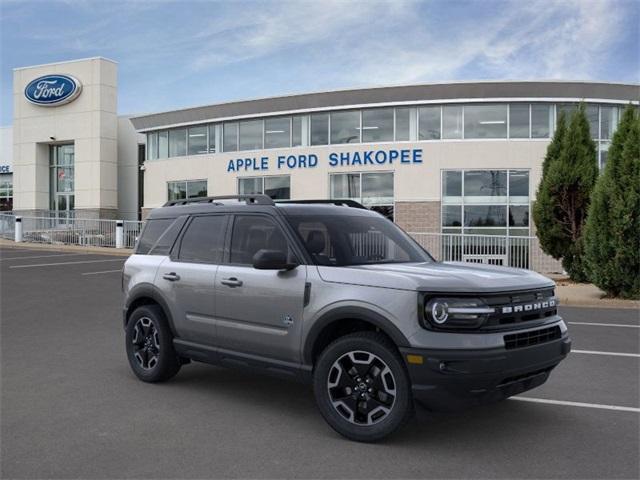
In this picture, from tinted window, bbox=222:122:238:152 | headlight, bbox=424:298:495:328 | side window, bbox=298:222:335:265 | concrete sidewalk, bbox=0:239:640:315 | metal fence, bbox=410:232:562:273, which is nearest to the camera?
headlight, bbox=424:298:495:328

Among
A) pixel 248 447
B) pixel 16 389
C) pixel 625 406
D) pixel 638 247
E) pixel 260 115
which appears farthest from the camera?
pixel 260 115

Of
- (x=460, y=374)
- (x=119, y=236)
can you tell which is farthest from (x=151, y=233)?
(x=119, y=236)

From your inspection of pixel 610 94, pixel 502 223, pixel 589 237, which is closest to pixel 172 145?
pixel 502 223

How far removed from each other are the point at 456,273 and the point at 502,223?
2073 centimetres

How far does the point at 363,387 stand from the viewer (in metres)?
4.60

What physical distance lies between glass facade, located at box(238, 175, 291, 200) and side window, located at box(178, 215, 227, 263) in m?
21.4

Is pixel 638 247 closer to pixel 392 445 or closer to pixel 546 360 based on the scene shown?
pixel 546 360

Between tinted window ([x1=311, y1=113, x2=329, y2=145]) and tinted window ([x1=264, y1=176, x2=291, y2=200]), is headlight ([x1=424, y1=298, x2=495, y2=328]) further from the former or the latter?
tinted window ([x1=264, y1=176, x2=291, y2=200])

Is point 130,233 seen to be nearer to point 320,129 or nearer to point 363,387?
point 320,129

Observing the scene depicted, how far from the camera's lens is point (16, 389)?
19.7 ft

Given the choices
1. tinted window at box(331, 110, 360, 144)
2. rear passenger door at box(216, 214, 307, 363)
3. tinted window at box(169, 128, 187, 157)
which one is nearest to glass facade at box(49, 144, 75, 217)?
tinted window at box(169, 128, 187, 157)

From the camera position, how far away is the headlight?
14.2 feet

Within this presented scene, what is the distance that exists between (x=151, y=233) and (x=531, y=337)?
3973 mm

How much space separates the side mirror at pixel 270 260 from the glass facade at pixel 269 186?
→ 22707mm
